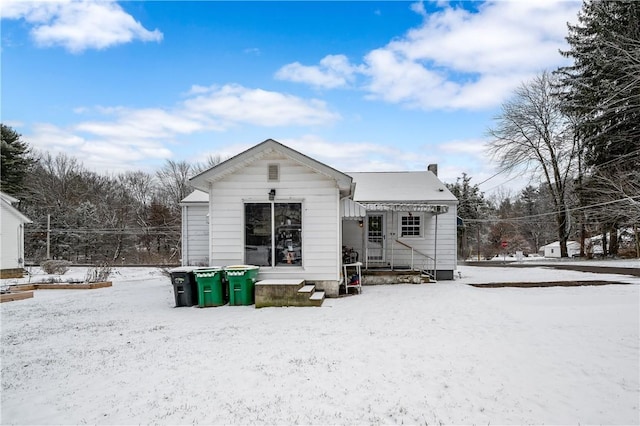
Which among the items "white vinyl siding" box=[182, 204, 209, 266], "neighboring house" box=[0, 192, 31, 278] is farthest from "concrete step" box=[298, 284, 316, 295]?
"neighboring house" box=[0, 192, 31, 278]

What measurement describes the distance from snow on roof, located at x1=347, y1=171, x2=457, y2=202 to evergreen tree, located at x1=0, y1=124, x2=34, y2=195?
27344 millimetres

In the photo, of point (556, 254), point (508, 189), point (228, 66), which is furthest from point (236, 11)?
point (508, 189)

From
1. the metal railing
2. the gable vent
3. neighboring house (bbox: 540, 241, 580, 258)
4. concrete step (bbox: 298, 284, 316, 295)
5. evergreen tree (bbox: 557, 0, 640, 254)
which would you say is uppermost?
evergreen tree (bbox: 557, 0, 640, 254)

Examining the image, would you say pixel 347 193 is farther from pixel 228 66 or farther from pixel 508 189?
pixel 508 189

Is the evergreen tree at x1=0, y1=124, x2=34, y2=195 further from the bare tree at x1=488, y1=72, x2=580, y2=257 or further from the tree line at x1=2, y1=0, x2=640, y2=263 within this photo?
the bare tree at x1=488, y1=72, x2=580, y2=257

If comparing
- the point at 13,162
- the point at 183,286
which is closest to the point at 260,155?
the point at 183,286

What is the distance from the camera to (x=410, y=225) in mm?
15188

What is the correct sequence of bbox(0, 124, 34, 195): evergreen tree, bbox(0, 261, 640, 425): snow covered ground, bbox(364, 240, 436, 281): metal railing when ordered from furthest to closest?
bbox(0, 124, 34, 195): evergreen tree, bbox(364, 240, 436, 281): metal railing, bbox(0, 261, 640, 425): snow covered ground

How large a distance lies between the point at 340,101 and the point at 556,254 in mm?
32024

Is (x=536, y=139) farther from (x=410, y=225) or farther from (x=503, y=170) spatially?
(x=410, y=225)

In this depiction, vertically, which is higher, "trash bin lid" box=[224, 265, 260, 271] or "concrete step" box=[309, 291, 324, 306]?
"trash bin lid" box=[224, 265, 260, 271]

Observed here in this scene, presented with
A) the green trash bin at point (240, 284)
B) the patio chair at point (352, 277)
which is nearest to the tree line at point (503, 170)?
the patio chair at point (352, 277)

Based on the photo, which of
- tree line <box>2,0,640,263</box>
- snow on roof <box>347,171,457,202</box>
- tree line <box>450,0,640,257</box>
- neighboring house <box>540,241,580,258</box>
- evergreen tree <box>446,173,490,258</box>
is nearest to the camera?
snow on roof <box>347,171,457,202</box>

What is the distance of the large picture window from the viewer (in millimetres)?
10188
